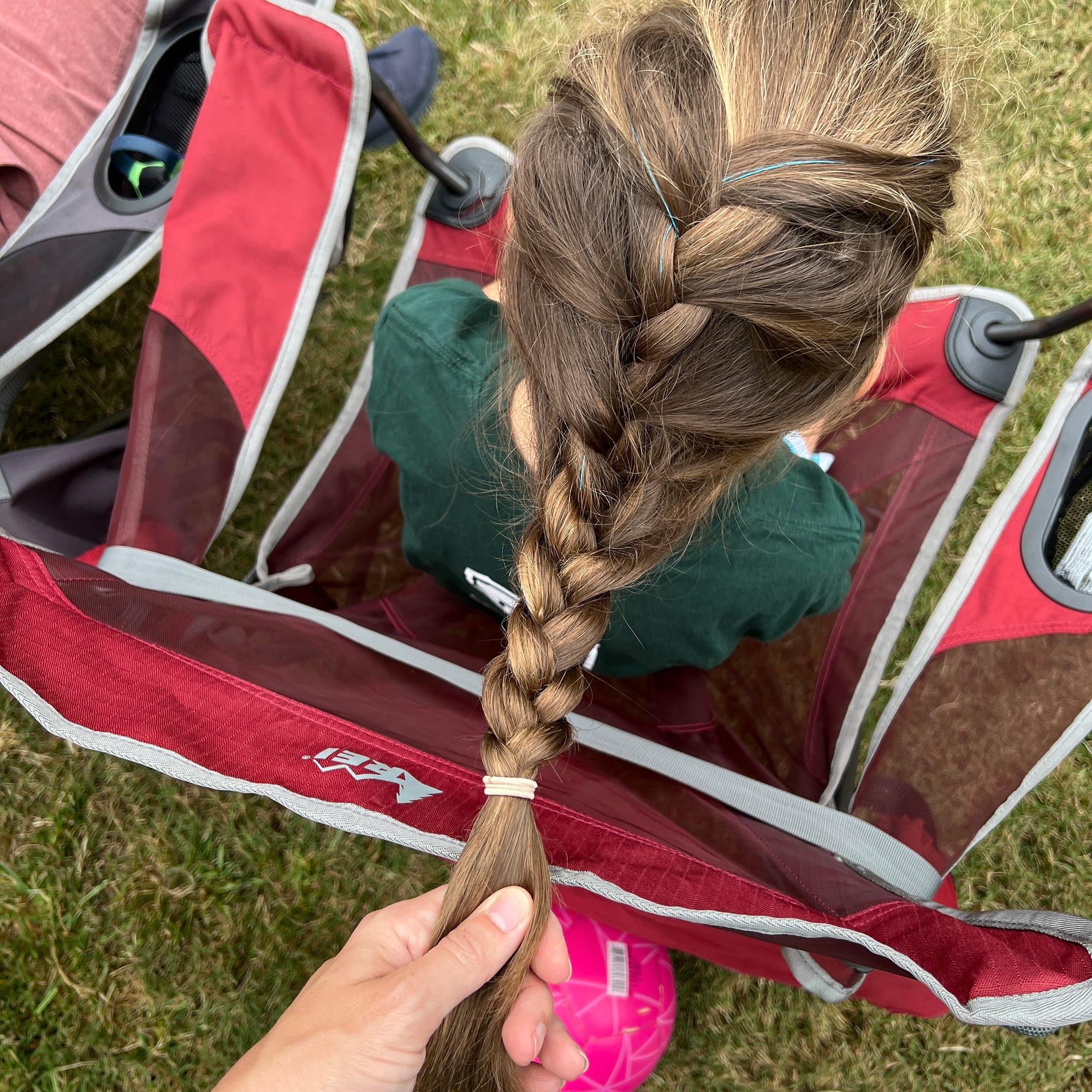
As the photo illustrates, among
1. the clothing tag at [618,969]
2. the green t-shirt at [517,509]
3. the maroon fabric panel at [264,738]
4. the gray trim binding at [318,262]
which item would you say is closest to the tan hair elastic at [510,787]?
the maroon fabric panel at [264,738]

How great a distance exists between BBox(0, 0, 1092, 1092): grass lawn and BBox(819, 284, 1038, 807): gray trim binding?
167mm

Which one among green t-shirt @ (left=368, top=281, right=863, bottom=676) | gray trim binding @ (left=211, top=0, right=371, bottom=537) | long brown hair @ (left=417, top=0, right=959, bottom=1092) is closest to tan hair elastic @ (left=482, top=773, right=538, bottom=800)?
long brown hair @ (left=417, top=0, right=959, bottom=1092)

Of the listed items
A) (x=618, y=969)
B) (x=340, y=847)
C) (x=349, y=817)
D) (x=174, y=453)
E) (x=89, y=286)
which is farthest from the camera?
(x=340, y=847)

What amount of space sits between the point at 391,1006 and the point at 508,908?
0.12m

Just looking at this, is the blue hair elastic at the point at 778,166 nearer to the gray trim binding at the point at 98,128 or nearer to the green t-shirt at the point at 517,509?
the green t-shirt at the point at 517,509

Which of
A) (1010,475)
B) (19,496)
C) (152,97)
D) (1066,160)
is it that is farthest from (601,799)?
(1066,160)

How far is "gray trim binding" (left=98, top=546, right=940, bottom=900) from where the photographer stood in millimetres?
828

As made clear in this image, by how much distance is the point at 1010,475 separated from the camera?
145 cm

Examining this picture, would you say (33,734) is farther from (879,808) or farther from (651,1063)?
(879,808)

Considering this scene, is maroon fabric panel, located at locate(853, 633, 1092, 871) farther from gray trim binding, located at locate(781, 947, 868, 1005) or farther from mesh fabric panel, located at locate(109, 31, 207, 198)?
mesh fabric panel, located at locate(109, 31, 207, 198)

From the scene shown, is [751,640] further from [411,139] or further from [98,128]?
[98,128]

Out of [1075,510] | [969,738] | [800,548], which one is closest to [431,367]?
[800,548]

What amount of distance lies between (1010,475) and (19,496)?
63.9 inches

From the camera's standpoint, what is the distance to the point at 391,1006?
23.0 inches
